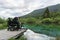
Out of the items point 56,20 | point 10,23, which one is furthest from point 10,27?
point 56,20

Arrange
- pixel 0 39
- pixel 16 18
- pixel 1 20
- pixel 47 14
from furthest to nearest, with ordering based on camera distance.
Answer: pixel 47 14
pixel 1 20
pixel 16 18
pixel 0 39

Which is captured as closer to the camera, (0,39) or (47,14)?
(0,39)

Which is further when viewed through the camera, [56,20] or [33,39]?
[56,20]

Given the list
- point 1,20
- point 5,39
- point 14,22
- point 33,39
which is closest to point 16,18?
point 14,22

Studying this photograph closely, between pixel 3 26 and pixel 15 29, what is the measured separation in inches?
399

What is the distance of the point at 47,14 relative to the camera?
103 m

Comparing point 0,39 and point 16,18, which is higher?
point 16,18

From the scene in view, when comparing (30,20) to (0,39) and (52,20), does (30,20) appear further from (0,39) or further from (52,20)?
(0,39)

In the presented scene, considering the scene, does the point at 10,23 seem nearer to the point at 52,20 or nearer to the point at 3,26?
the point at 3,26

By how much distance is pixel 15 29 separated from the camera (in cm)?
2677

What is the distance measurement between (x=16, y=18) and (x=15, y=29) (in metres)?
2.03

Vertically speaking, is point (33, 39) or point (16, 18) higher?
point (16, 18)

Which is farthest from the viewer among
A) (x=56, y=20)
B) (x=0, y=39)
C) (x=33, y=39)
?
(x=56, y=20)

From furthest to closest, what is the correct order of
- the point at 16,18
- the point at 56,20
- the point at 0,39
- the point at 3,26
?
the point at 56,20
the point at 3,26
the point at 16,18
the point at 0,39
